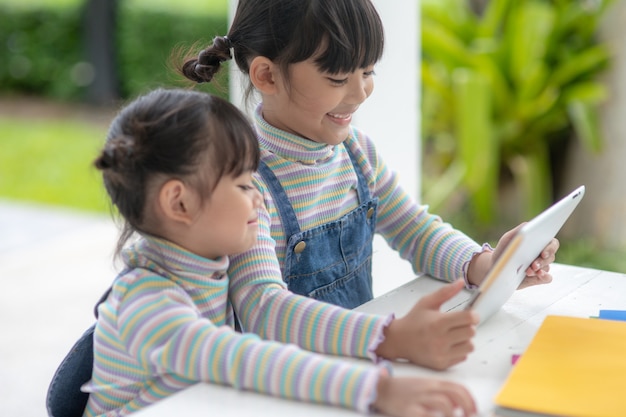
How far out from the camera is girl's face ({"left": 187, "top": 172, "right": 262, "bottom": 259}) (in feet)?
3.90

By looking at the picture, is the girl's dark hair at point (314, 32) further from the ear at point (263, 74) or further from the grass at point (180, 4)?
the grass at point (180, 4)

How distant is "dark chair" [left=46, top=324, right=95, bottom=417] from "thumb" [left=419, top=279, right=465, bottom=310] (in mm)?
460

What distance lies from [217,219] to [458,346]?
1.08 ft

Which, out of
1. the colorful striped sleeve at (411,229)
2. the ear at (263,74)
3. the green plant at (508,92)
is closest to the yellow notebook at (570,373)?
the colorful striped sleeve at (411,229)

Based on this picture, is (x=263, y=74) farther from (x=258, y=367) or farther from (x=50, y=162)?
(x=50, y=162)

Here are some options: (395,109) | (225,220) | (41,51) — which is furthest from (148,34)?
(225,220)

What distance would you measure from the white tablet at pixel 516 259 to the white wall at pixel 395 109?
827mm

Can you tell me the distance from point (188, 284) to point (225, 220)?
9 centimetres

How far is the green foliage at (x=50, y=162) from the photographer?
527cm

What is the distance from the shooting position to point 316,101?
56.1 inches

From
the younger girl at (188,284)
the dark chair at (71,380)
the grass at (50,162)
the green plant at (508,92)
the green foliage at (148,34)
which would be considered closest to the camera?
the younger girl at (188,284)

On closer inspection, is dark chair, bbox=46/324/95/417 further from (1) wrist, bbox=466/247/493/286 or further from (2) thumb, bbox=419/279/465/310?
(1) wrist, bbox=466/247/493/286

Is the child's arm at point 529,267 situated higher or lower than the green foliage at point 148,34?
higher

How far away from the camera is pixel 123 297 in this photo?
1152 mm
